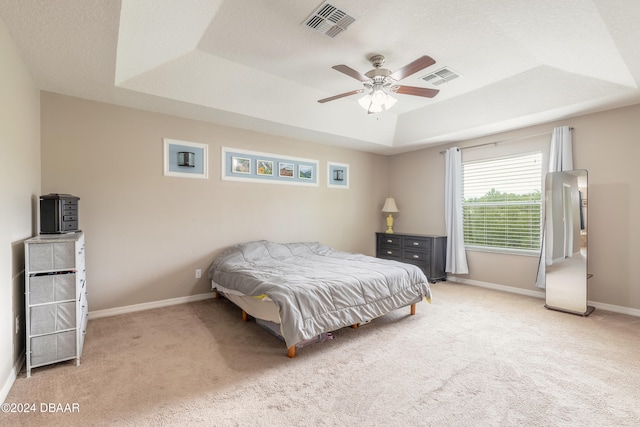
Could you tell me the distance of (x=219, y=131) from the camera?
169 inches

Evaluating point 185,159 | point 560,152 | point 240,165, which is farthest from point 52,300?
point 560,152

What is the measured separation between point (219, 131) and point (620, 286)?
220 inches

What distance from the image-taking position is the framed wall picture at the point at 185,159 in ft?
12.8

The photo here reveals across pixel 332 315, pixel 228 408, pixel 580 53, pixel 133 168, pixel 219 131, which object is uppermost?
pixel 580 53

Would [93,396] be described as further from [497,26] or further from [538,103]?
[538,103]

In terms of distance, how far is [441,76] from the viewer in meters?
3.55

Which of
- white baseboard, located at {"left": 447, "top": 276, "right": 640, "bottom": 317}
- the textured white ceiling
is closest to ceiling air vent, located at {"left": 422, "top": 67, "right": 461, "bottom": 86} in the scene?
the textured white ceiling

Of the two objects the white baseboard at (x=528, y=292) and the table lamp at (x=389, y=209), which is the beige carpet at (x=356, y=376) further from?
the table lamp at (x=389, y=209)

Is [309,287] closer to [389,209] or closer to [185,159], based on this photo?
[185,159]

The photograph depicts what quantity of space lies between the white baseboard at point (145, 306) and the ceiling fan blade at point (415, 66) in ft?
11.9

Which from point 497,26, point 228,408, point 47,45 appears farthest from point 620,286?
point 47,45

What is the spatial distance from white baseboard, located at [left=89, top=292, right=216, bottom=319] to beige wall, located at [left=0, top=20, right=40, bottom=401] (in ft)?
3.40

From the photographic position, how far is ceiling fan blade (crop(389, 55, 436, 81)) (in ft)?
7.64

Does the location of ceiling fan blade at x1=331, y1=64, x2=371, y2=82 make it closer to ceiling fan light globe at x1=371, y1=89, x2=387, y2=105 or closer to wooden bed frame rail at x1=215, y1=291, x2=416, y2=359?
ceiling fan light globe at x1=371, y1=89, x2=387, y2=105
